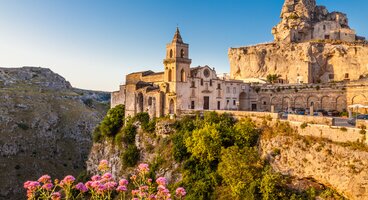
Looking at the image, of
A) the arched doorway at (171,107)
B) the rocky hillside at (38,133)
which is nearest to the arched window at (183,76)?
the arched doorway at (171,107)

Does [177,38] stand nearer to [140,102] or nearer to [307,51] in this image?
[140,102]

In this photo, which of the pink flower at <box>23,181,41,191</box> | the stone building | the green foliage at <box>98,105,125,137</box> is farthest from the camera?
the stone building

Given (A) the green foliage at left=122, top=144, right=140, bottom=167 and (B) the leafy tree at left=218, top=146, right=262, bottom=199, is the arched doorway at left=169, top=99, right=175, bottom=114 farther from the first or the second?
(B) the leafy tree at left=218, top=146, right=262, bottom=199

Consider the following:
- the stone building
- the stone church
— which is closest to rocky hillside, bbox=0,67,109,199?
the stone church

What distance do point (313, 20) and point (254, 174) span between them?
5065 centimetres

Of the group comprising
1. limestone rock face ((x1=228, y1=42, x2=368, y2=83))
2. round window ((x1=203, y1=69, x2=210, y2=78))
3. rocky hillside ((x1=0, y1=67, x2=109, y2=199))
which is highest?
limestone rock face ((x1=228, y1=42, x2=368, y2=83))

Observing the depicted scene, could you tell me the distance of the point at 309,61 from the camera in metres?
54.1

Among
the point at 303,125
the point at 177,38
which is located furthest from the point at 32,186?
the point at 177,38

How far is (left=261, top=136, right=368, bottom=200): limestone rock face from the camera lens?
19656 millimetres

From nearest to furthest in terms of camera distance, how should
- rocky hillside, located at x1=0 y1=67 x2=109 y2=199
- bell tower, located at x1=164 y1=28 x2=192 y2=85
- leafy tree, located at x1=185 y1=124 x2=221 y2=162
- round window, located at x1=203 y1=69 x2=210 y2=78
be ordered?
leafy tree, located at x1=185 y1=124 x2=221 y2=162
bell tower, located at x1=164 y1=28 x2=192 y2=85
round window, located at x1=203 y1=69 x2=210 y2=78
rocky hillside, located at x1=0 y1=67 x2=109 y2=199

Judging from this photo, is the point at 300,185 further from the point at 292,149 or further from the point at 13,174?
the point at 13,174

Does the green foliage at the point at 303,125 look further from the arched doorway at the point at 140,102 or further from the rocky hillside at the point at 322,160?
the arched doorway at the point at 140,102

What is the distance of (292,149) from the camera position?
24.3 metres

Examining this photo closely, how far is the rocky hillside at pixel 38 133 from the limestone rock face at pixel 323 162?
196ft
